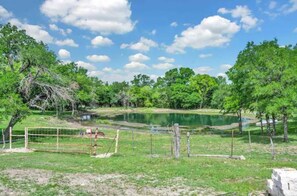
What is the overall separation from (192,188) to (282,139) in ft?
67.9

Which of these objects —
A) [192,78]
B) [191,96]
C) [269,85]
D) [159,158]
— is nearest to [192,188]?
[159,158]

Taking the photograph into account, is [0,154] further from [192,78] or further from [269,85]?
[192,78]

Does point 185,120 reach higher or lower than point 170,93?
lower

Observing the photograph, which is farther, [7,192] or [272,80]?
[272,80]

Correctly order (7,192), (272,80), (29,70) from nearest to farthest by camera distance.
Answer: (7,192)
(272,80)
(29,70)

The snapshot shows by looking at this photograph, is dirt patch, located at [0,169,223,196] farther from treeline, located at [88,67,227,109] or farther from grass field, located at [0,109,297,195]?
treeline, located at [88,67,227,109]

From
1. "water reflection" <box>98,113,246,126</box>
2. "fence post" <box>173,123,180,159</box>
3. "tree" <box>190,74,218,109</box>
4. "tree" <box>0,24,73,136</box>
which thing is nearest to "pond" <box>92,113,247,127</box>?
"water reflection" <box>98,113,246,126</box>

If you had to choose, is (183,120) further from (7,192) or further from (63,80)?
(7,192)

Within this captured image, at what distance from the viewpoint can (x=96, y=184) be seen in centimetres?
1325

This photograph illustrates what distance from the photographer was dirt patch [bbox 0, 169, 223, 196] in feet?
39.7

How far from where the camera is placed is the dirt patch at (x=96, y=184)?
12.1 metres

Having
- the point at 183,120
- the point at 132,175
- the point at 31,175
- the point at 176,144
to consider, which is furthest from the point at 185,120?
the point at 31,175

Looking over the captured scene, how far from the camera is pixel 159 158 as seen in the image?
19156 mm

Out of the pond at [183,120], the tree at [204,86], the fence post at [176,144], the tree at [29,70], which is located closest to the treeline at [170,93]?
the tree at [204,86]
